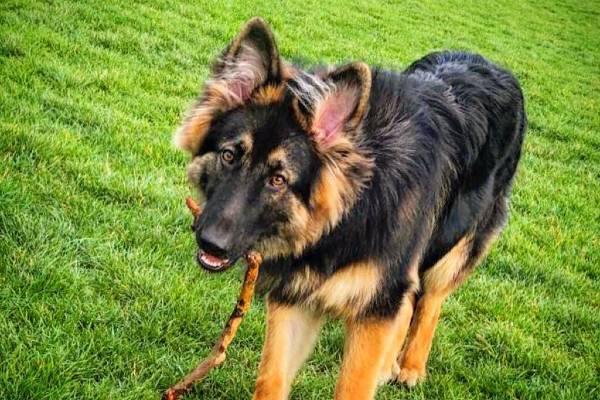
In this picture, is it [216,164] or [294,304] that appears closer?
[216,164]

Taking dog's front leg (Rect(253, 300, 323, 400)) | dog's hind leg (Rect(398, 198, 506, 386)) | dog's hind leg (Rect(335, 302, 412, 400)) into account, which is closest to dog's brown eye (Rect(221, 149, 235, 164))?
dog's front leg (Rect(253, 300, 323, 400))

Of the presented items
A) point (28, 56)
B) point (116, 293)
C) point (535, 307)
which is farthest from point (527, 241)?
point (28, 56)

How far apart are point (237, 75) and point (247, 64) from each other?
0.25ft

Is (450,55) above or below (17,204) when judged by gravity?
above

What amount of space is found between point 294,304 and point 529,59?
47.2 feet

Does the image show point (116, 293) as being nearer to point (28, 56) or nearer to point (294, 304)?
point (294, 304)

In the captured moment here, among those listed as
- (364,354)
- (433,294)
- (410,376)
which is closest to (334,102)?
(364,354)

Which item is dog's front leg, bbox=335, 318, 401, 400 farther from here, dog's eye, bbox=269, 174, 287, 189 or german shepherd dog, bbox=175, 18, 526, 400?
dog's eye, bbox=269, 174, 287, 189

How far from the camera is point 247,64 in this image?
329cm

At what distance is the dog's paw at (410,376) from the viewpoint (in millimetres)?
4238

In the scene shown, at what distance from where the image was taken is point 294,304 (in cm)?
351

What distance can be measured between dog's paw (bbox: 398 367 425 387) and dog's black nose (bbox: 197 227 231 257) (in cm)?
185

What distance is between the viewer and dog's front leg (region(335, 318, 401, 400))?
3.38 meters

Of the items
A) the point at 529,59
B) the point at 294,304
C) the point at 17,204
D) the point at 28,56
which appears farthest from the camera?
the point at 529,59
